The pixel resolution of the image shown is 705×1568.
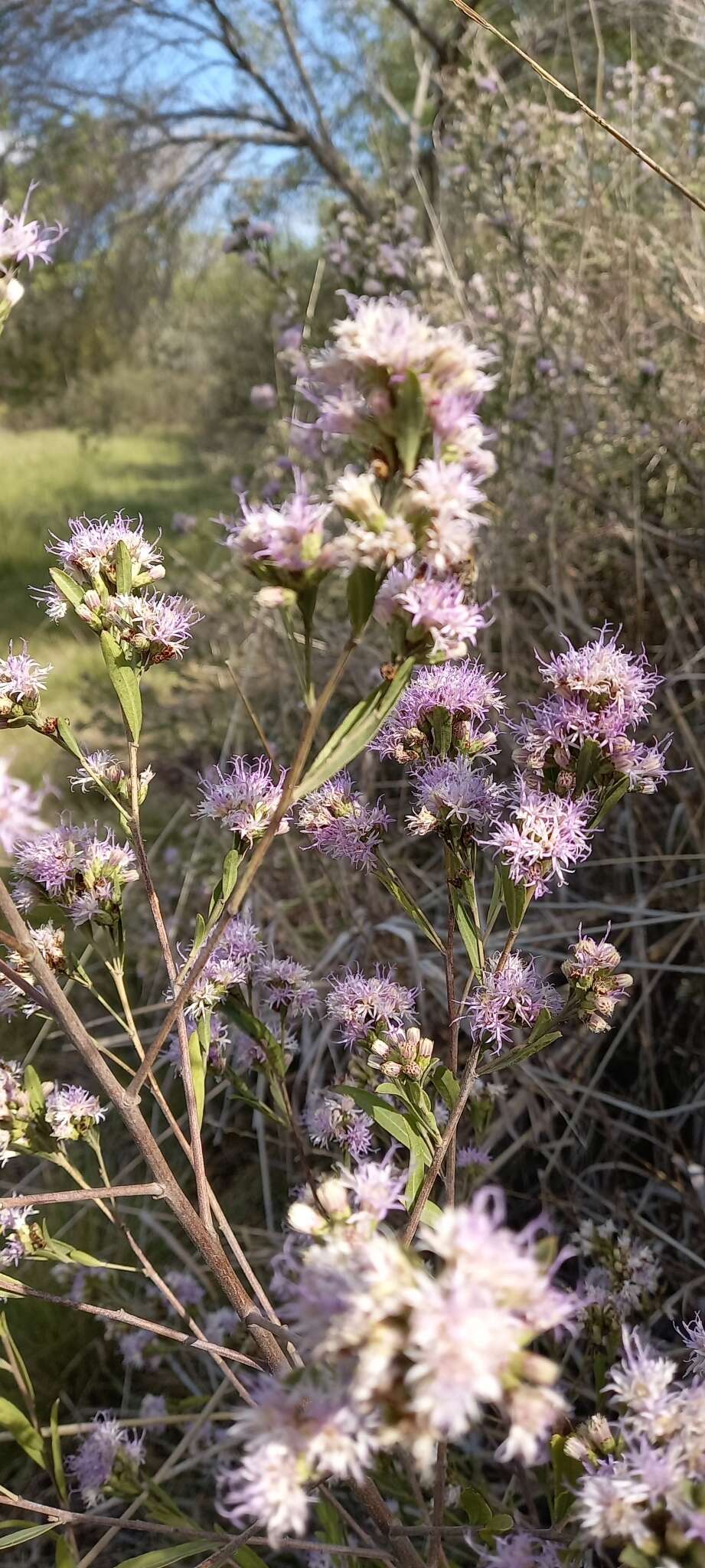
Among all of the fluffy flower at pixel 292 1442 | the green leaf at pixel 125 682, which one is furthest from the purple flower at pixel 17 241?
the fluffy flower at pixel 292 1442

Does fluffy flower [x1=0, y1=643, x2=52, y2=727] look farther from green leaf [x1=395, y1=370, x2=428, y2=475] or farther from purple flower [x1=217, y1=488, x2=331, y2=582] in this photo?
green leaf [x1=395, y1=370, x2=428, y2=475]

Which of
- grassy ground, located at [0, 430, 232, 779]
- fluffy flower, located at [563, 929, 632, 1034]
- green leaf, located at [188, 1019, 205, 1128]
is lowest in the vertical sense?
grassy ground, located at [0, 430, 232, 779]

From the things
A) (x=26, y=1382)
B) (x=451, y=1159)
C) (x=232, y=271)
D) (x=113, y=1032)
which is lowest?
(x=113, y=1032)

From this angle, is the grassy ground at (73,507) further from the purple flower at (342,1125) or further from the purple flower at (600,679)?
the purple flower at (600,679)

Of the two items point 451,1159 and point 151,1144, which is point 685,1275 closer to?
point 451,1159

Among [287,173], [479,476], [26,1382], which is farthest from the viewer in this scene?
[287,173]

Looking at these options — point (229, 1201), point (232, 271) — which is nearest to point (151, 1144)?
point (229, 1201)

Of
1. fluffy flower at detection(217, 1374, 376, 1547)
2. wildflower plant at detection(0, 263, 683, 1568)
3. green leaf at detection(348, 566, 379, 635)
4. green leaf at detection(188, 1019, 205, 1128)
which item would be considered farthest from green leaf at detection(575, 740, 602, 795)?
fluffy flower at detection(217, 1374, 376, 1547)
